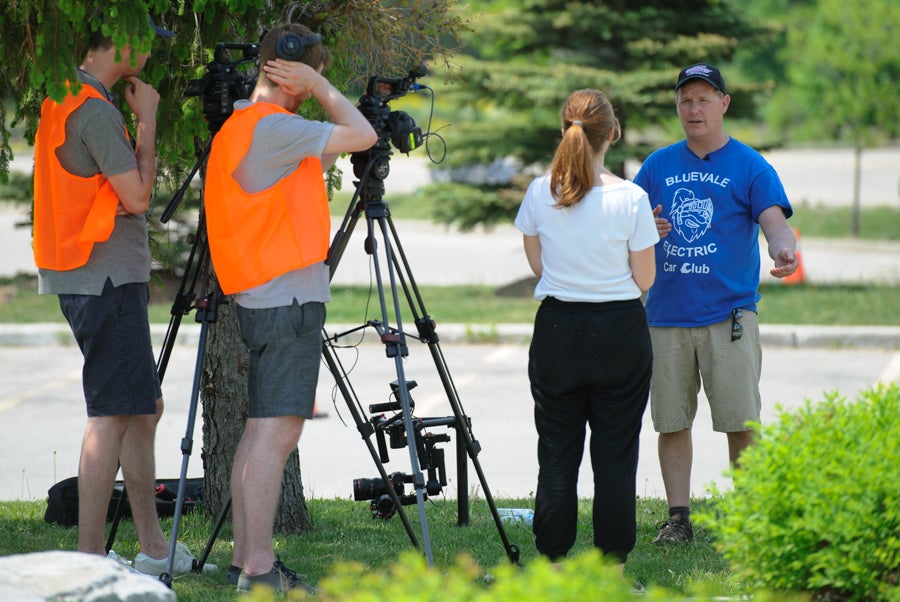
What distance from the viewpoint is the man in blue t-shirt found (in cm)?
501

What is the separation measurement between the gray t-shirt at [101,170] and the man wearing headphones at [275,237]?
0.32 metres

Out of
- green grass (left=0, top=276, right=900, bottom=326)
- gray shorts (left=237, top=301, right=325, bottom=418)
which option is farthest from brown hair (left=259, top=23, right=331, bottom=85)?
green grass (left=0, top=276, right=900, bottom=326)

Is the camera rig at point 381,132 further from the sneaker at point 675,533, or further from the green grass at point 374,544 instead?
the sneaker at point 675,533

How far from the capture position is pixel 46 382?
10.2 metres

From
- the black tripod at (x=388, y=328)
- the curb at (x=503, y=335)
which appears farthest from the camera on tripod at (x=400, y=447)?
the curb at (x=503, y=335)

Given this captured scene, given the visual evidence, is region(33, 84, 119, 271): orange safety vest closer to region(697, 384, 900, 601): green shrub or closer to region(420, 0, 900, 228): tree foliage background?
region(697, 384, 900, 601): green shrub

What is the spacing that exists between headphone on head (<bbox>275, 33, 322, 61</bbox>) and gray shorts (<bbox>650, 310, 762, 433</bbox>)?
6.84ft

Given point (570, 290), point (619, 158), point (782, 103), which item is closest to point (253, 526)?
point (570, 290)

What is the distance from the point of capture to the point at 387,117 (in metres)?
4.30

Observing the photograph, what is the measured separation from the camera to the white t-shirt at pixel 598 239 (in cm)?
407

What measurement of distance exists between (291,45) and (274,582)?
5.92ft

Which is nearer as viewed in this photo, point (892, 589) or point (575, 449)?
point (892, 589)

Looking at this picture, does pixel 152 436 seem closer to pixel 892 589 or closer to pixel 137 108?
pixel 137 108

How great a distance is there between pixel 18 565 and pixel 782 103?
147 ft
